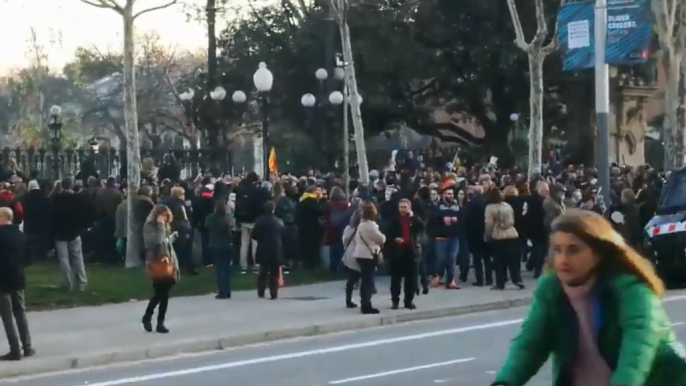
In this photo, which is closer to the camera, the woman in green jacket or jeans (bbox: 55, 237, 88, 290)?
the woman in green jacket

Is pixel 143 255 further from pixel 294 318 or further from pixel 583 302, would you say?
pixel 583 302

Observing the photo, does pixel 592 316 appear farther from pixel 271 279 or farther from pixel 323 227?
pixel 323 227

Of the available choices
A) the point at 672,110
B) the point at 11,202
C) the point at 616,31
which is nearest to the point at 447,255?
the point at 616,31

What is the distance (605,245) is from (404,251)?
15.0m

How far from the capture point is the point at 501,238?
22.2m

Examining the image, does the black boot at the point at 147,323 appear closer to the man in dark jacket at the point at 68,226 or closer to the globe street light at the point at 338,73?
the man in dark jacket at the point at 68,226

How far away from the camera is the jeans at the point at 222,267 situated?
2095 centimetres

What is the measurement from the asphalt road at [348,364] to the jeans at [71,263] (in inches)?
219

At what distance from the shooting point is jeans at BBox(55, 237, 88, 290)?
A: 21.5 meters

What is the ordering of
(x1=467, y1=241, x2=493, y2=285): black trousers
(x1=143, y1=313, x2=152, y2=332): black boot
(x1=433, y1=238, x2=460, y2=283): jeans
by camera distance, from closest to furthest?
1. (x1=143, y1=313, x2=152, y2=332): black boot
2. (x1=433, y1=238, x2=460, y2=283): jeans
3. (x1=467, y1=241, x2=493, y2=285): black trousers

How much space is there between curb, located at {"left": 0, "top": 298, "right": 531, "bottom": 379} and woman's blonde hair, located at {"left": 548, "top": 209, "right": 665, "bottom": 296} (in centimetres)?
1090

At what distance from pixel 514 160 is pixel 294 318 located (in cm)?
3794

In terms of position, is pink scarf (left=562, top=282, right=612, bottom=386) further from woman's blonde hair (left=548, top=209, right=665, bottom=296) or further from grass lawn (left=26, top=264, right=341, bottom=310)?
grass lawn (left=26, top=264, right=341, bottom=310)

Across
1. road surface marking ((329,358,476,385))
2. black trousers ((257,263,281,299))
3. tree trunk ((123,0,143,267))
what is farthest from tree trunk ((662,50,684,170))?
road surface marking ((329,358,476,385))
